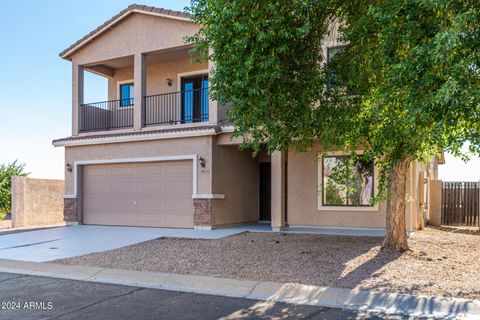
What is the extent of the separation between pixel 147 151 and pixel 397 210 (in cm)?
932

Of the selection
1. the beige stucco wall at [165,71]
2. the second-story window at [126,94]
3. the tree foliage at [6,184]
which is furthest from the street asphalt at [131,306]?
the tree foliage at [6,184]

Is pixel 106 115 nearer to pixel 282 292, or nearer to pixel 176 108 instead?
pixel 176 108

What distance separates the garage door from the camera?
16.0 m

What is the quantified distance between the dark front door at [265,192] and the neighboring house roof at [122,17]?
6384 millimetres

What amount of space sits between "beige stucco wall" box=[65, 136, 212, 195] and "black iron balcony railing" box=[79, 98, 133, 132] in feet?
3.92

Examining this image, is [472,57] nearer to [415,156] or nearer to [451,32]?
[451,32]

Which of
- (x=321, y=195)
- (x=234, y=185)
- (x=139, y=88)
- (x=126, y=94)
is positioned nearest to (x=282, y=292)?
(x=321, y=195)

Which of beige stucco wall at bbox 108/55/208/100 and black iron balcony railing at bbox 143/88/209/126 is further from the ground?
beige stucco wall at bbox 108/55/208/100

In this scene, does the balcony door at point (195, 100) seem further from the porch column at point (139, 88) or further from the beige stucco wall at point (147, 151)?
the beige stucco wall at point (147, 151)

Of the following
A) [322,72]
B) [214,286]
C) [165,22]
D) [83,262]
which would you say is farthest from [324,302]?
[165,22]

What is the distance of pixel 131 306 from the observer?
6.93m

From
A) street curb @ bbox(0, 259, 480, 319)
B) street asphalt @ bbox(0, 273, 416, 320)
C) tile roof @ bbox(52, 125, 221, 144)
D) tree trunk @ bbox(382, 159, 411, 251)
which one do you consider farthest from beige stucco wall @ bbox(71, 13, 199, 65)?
street asphalt @ bbox(0, 273, 416, 320)

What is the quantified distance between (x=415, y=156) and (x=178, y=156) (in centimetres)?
857

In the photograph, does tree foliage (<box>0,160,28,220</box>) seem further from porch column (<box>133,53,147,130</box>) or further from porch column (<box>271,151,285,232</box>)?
porch column (<box>271,151,285,232</box>)
